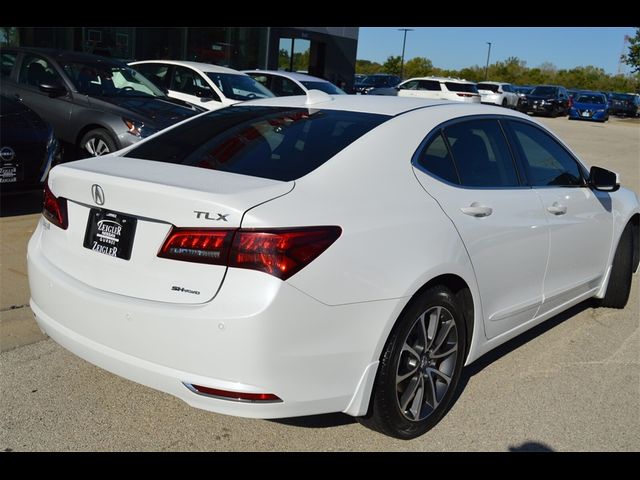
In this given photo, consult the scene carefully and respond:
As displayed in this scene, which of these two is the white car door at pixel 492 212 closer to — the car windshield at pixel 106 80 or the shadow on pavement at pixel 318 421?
the shadow on pavement at pixel 318 421

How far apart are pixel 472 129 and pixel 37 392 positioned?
272 centimetres

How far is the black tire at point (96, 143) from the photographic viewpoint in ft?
27.3

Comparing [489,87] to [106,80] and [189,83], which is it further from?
[106,80]

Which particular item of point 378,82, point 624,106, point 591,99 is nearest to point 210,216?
point 378,82

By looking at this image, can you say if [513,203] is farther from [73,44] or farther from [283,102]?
[73,44]

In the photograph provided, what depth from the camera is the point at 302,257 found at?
2.67m

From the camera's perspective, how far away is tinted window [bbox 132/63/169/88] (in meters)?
12.6

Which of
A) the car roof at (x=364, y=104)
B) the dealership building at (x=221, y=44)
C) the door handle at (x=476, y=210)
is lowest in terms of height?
the door handle at (x=476, y=210)

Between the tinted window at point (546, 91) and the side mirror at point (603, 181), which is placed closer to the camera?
the side mirror at point (603, 181)

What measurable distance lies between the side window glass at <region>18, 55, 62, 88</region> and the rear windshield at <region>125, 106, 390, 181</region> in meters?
6.00

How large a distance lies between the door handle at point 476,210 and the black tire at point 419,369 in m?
0.43

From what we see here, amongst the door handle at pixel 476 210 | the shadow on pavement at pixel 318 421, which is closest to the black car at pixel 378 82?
the door handle at pixel 476 210

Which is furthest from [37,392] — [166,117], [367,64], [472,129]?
[367,64]

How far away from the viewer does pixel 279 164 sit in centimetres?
318
